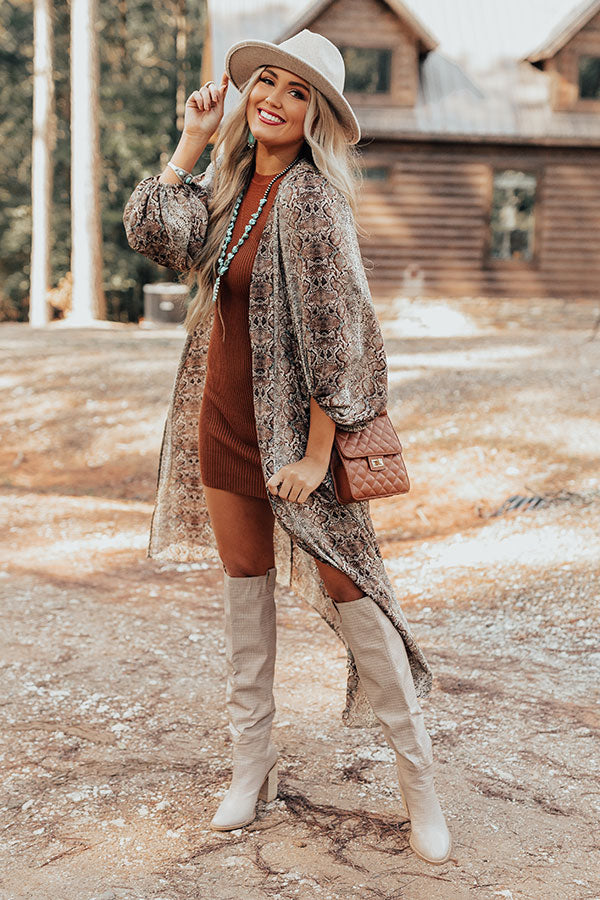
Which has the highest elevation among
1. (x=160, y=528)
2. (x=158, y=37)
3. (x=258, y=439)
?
(x=158, y=37)

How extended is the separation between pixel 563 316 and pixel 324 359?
1358 centimetres

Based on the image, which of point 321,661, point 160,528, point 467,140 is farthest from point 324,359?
point 467,140

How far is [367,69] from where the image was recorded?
15.9 metres

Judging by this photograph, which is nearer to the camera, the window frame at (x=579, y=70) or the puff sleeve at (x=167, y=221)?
the puff sleeve at (x=167, y=221)

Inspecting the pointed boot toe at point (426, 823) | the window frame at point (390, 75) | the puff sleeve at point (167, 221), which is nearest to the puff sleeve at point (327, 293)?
the puff sleeve at point (167, 221)

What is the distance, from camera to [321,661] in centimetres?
402

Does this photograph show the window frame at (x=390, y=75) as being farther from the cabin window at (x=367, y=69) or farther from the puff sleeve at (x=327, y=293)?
the puff sleeve at (x=327, y=293)

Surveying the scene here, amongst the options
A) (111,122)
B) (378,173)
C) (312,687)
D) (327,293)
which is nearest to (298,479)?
(327,293)

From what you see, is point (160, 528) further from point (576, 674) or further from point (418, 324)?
point (418, 324)

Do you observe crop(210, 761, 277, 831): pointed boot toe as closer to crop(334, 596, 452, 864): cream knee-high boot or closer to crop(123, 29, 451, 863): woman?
crop(123, 29, 451, 863): woman

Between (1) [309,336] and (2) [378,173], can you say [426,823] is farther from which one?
(2) [378,173]

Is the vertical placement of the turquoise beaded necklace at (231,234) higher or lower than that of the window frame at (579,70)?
lower

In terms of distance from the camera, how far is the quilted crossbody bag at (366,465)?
2.41m

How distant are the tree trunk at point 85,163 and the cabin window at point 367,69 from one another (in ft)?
13.9
